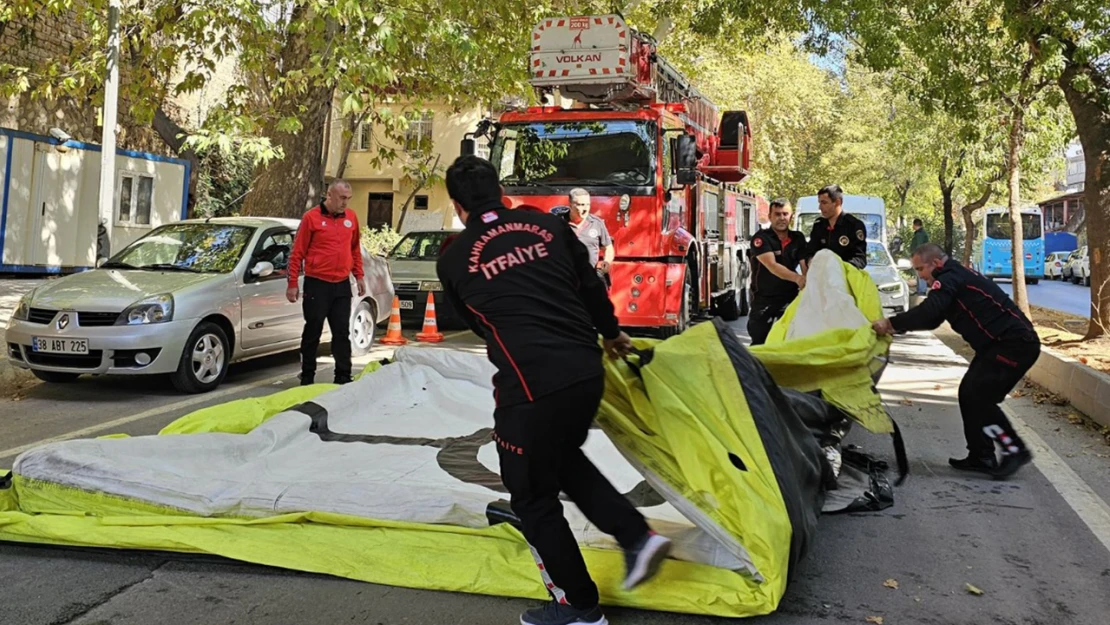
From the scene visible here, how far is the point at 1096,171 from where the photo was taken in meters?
11.5

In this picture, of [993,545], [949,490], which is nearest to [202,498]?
[993,545]

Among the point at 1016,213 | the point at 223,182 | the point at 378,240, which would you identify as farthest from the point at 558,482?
the point at 223,182

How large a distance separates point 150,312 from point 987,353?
6.53m

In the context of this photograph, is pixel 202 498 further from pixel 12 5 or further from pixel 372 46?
pixel 12 5

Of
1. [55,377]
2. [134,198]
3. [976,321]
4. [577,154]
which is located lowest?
[55,377]

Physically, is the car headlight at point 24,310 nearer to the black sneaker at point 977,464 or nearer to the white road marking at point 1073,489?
the black sneaker at point 977,464

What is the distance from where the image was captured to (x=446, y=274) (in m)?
3.21

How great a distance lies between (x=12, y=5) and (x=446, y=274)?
40.5ft

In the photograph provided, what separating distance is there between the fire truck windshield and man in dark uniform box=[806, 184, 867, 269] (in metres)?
3.63

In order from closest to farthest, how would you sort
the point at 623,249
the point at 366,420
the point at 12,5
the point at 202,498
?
1. the point at 202,498
2. the point at 366,420
3. the point at 623,249
4. the point at 12,5

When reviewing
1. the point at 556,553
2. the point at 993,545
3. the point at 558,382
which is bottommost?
the point at 993,545

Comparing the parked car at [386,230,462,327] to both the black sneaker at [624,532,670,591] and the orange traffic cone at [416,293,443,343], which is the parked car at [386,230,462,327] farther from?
the black sneaker at [624,532,670,591]

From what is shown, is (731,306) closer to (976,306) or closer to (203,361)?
(203,361)

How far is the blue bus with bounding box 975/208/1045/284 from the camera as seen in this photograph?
1537 inches
